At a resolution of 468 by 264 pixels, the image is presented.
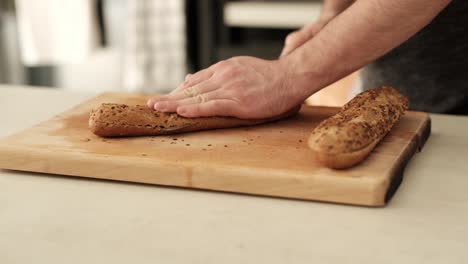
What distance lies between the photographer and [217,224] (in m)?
0.89

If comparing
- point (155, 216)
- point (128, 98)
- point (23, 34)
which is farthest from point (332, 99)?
point (23, 34)

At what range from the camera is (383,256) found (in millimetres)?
796

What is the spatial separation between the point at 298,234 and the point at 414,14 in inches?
19.4

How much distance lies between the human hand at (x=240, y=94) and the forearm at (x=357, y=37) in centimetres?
3

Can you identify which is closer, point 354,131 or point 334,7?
point 354,131

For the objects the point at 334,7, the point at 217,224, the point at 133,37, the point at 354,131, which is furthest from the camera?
the point at 133,37

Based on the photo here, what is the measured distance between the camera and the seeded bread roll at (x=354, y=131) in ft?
3.17

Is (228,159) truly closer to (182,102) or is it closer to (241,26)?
(182,102)

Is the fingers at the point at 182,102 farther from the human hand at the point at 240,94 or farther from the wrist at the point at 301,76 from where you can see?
the wrist at the point at 301,76

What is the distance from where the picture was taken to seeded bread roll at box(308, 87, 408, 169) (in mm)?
967

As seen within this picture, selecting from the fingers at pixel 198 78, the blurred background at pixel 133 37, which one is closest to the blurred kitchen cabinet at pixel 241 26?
the blurred background at pixel 133 37

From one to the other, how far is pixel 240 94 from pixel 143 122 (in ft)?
0.55

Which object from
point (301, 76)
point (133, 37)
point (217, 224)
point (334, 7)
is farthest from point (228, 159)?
point (133, 37)

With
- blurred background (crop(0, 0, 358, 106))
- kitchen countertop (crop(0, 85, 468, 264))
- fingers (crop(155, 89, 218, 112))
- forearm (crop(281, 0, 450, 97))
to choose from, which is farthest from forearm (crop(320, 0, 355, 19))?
blurred background (crop(0, 0, 358, 106))
